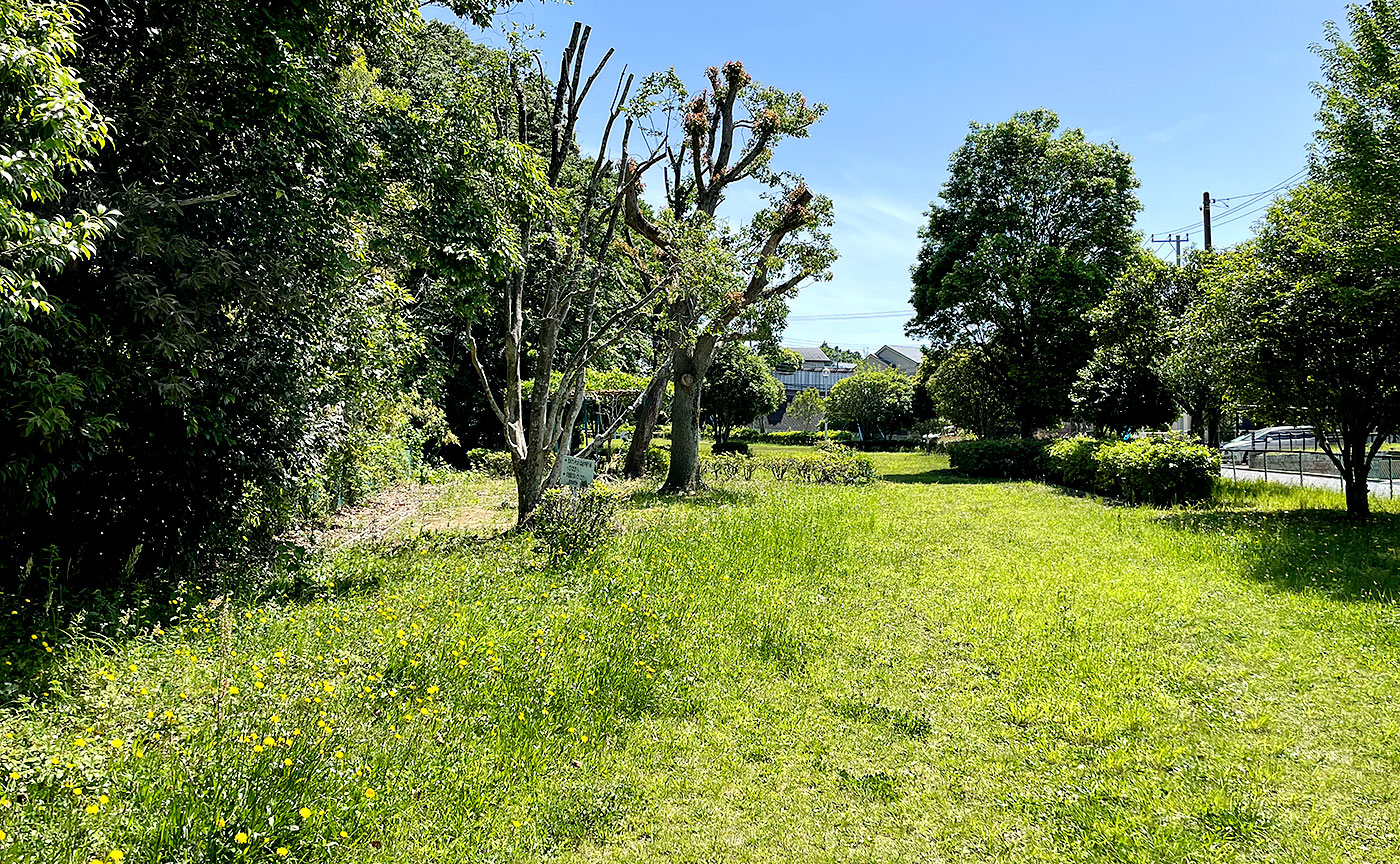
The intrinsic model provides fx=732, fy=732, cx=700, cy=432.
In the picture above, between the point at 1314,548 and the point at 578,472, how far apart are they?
9.11 metres

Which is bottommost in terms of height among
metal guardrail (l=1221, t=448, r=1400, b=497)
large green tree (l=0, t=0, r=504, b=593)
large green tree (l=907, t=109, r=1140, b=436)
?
metal guardrail (l=1221, t=448, r=1400, b=497)

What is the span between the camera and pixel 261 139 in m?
5.73

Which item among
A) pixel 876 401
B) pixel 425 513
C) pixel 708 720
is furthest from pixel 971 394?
pixel 708 720

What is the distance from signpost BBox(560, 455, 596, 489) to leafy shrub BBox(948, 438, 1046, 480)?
45.0 feet

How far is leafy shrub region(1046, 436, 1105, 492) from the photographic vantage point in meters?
15.7

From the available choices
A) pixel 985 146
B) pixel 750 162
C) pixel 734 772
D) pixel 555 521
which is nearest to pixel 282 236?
pixel 555 521

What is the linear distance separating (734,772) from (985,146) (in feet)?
79.0

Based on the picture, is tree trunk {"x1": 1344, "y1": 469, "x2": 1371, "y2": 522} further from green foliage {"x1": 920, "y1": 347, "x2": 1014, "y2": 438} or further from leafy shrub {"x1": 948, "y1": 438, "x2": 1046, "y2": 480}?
green foliage {"x1": 920, "y1": 347, "x2": 1014, "y2": 438}

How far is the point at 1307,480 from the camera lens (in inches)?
643

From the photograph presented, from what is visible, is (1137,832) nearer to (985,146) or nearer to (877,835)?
(877,835)

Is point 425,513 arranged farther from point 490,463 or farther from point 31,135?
point 31,135

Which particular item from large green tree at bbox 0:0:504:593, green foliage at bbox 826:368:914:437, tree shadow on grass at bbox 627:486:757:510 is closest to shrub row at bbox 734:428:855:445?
green foliage at bbox 826:368:914:437

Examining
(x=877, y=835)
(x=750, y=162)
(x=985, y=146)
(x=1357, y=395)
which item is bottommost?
(x=877, y=835)

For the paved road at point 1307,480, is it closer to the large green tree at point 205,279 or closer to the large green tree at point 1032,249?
the large green tree at point 1032,249
